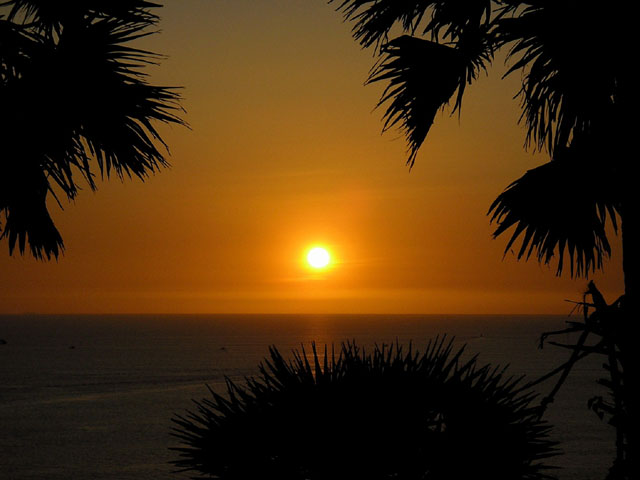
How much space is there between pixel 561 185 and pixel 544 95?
2.71 feet

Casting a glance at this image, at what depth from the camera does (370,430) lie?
209 inches

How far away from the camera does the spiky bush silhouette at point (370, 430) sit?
5230 millimetres

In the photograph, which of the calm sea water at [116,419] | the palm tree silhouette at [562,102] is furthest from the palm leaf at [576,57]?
the calm sea water at [116,419]

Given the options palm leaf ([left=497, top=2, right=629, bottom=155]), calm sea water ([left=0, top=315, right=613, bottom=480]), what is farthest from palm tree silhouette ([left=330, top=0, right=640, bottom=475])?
calm sea water ([left=0, top=315, right=613, bottom=480])

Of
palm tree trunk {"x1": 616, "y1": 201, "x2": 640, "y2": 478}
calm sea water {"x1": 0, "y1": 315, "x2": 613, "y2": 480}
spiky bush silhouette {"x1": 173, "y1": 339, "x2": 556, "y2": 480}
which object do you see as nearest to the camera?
palm tree trunk {"x1": 616, "y1": 201, "x2": 640, "y2": 478}

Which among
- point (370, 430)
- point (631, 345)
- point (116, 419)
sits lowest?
point (116, 419)

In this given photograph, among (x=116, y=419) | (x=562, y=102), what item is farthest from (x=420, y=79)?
(x=116, y=419)

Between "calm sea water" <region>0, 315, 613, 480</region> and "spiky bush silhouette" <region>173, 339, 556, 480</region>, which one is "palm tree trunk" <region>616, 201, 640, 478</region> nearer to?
"spiky bush silhouette" <region>173, 339, 556, 480</region>

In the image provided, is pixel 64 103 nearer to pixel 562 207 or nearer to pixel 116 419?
pixel 562 207

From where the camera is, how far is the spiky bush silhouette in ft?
17.2

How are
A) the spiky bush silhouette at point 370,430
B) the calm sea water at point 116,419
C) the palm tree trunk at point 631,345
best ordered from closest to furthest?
1. the palm tree trunk at point 631,345
2. the spiky bush silhouette at point 370,430
3. the calm sea water at point 116,419

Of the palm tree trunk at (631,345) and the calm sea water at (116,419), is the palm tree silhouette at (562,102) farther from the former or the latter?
the calm sea water at (116,419)

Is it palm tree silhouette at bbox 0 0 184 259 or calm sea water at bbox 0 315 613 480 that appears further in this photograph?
calm sea water at bbox 0 315 613 480

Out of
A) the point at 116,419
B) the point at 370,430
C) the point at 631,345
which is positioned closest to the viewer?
the point at 631,345
